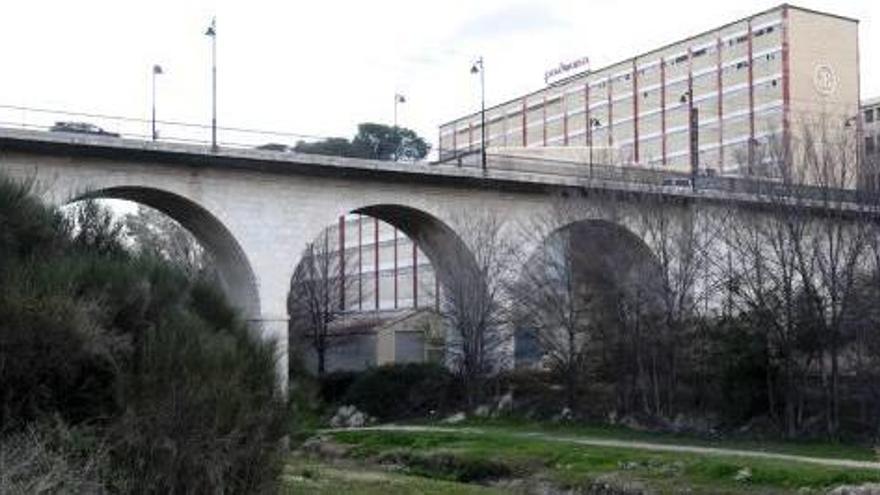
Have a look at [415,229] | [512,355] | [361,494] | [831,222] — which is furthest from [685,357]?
Result: [361,494]

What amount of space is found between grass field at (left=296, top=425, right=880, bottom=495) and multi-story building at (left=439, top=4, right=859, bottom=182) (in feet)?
167

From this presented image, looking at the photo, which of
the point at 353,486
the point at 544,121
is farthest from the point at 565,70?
the point at 353,486

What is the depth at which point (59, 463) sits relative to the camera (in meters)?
8.97

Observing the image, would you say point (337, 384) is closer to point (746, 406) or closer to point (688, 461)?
point (746, 406)

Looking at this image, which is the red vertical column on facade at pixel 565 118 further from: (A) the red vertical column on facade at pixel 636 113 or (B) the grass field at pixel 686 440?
(B) the grass field at pixel 686 440

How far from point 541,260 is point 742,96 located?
2287 inches

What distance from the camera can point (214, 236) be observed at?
44562mm

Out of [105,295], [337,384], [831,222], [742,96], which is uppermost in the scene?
[742,96]

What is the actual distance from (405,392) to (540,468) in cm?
1956

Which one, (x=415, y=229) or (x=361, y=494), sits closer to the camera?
(x=361, y=494)

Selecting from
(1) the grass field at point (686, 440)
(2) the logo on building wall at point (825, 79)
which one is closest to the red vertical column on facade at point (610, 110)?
(2) the logo on building wall at point (825, 79)

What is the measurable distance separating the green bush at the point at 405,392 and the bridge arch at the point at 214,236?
6.13 m

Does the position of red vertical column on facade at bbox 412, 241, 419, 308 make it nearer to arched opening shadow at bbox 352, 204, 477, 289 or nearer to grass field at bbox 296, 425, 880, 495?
arched opening shadow at bbox 352, 204, 477, 289

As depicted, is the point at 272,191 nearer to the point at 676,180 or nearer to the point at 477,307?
the point at 477,307
